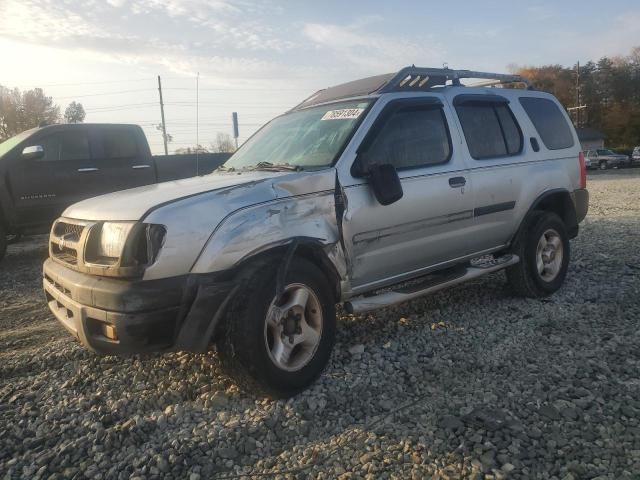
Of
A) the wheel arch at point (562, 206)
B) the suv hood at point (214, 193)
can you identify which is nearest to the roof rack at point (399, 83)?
the suv hood at point (214, 193)

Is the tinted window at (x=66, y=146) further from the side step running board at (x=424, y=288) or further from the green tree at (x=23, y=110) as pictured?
the green tree at (x=23, y=110)

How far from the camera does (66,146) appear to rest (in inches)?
318

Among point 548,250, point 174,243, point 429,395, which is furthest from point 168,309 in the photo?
point 548,250

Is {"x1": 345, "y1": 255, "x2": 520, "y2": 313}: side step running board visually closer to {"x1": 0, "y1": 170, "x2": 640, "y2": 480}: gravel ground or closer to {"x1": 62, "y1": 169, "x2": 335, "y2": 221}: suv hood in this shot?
{"x1": 0, "y1": 170, "x2": 640, "y2": 480}: gravel ground

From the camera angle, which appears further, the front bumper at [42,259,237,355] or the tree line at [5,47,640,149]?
the tree line at [5,47,640,149]

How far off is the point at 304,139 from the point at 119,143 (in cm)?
574

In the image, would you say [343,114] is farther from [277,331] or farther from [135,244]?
[135,244]

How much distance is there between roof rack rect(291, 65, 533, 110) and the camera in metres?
4.07

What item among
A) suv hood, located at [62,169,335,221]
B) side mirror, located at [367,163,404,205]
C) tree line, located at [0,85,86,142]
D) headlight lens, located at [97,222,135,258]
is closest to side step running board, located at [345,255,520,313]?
side mirror, located at [367,163,404,205]

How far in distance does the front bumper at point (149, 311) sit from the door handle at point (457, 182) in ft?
6.78

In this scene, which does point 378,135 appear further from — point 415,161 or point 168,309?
point 168,309

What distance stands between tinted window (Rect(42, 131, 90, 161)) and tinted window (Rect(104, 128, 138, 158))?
325 mm

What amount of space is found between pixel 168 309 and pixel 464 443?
1.66m

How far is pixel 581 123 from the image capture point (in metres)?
68.7
